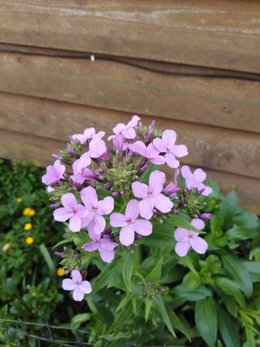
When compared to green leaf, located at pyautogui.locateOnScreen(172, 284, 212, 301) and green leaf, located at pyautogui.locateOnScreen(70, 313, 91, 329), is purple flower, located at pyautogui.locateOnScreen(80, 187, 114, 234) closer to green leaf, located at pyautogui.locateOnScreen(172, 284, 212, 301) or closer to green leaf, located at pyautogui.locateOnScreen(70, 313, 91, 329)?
green leaf, located at pyautogui.locateOnScreen(172, 284, 212, 301)

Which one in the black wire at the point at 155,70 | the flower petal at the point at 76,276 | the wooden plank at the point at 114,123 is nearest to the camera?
the flower petal at the point at 76,276

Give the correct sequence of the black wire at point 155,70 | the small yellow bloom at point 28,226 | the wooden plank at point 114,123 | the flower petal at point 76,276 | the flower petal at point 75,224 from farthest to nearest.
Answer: the small yellow bloom at point 28,226, the wooden plank at point 114,123, the black wire at point 155,70, the flower petal at point 76,276, the flower petal at point 75,224

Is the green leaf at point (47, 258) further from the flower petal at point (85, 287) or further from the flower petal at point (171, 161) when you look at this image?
the flower petal at point (171, 161)

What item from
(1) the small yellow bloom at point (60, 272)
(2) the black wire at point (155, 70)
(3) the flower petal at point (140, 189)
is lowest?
(1) the small yellow bloom at point (60, 272)

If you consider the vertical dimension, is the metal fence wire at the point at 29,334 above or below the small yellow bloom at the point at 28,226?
below

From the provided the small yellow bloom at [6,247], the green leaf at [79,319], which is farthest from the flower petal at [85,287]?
the small yellow bloom at [6,247]

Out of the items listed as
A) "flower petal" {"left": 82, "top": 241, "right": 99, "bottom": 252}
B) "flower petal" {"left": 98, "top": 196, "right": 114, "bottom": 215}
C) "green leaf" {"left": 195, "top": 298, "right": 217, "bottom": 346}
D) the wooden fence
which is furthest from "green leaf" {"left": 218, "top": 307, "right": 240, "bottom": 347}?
"flower petal" {"left": 98, "top": 196, "right": 114, "bottom": 215}

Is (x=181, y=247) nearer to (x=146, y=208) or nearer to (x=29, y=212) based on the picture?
(x=146, y=208)

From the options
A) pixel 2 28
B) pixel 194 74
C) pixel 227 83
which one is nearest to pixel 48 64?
pixel 2 28
